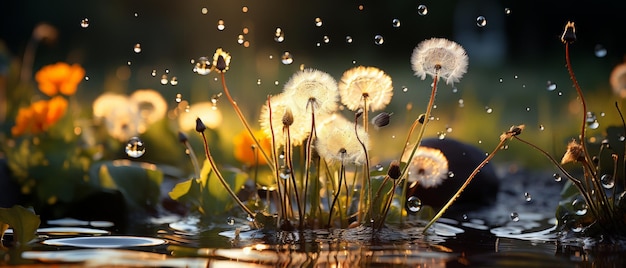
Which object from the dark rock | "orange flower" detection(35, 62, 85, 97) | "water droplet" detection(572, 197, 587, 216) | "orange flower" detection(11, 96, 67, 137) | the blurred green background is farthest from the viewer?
the blurred green background

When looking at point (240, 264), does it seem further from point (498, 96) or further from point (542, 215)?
point (498, 96)

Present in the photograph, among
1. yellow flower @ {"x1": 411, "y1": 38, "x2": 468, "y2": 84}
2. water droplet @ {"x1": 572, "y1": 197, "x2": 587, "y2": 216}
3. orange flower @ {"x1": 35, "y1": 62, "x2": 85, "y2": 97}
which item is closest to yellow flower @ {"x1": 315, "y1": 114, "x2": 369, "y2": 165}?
yellow flower @ {"x1": 411, "y1": 38, "x2": 468, "y2": 84}

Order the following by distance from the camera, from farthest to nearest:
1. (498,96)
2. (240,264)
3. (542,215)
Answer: (498,96) < (542,215) < (240,264)

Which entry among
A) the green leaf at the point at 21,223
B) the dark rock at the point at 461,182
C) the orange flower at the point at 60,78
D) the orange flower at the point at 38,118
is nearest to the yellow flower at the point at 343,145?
the green leaf at the point at 21,223

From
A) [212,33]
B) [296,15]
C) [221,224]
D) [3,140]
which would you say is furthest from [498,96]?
[221,224]

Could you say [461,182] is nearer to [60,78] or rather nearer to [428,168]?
[428,168]

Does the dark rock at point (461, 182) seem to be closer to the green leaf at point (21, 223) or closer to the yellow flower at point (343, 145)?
the yellow flower at point (343, 145)

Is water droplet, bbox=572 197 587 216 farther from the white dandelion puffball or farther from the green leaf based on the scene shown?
the green leaf
